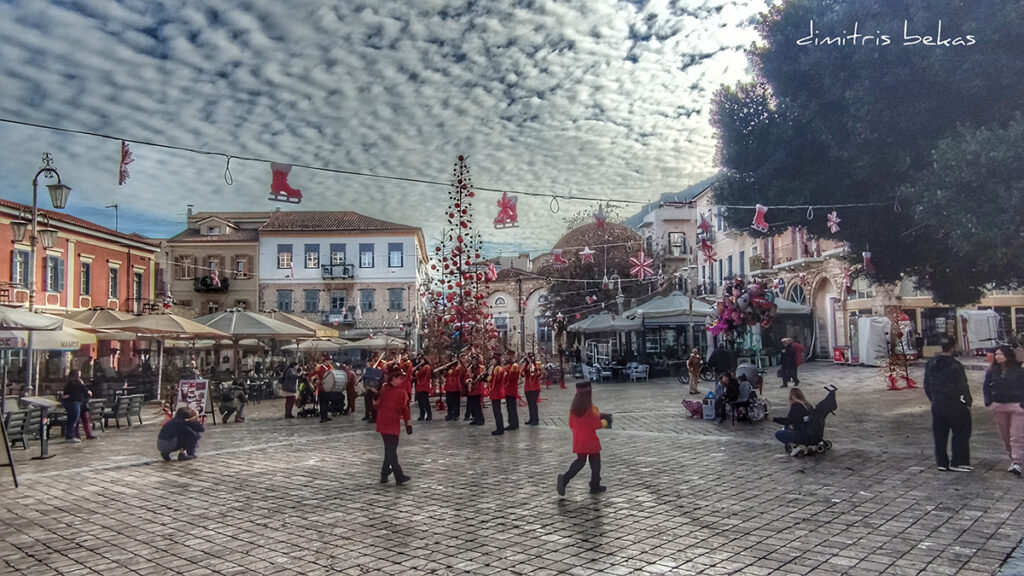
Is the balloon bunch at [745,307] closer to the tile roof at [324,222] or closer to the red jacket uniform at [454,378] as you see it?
the red jacket uniform at [454,378]

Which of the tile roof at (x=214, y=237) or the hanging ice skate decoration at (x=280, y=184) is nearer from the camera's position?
the hanging ice skate decoration at (x=280, y=184)

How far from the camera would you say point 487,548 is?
19.5 ft

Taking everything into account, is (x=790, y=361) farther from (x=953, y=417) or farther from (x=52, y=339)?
(x=52, y=339)

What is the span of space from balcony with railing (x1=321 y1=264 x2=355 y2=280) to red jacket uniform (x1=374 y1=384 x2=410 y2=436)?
135 feet

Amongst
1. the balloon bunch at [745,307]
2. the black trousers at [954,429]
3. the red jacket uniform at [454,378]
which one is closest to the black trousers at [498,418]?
the red jacket uniform at [454,378]

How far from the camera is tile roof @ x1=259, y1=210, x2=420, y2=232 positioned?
49.4 metres

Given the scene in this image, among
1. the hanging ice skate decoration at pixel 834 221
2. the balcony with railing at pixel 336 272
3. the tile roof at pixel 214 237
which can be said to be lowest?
the hanging ice skate decoration at pixel 834 221

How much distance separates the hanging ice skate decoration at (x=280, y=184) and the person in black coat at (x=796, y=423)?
10.2 m

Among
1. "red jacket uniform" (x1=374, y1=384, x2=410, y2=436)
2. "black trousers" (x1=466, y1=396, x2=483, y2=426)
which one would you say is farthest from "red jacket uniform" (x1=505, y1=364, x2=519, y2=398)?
"red jacket uniform" (x1=374, y1=384, x2=410, y2=436)

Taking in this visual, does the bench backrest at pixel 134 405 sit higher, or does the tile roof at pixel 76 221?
the tile roof at pixel 76 221

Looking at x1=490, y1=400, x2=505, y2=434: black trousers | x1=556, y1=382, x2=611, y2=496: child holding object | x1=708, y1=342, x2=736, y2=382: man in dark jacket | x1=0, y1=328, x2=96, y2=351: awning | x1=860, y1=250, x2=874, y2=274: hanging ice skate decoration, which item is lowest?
x1=490, y1=400, x2=505, y2=434: black trousers

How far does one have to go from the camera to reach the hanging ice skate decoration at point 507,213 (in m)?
19.1

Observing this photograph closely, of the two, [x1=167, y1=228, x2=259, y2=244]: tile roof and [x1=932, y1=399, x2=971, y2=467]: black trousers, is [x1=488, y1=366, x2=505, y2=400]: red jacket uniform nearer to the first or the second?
[x1=932, y1=399, x2=971, y2=467]: black trousers

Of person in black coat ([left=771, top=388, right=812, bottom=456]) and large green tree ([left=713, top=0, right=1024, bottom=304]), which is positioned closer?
person in black coat ([left=771, top=388, right=812, bottom=456])
